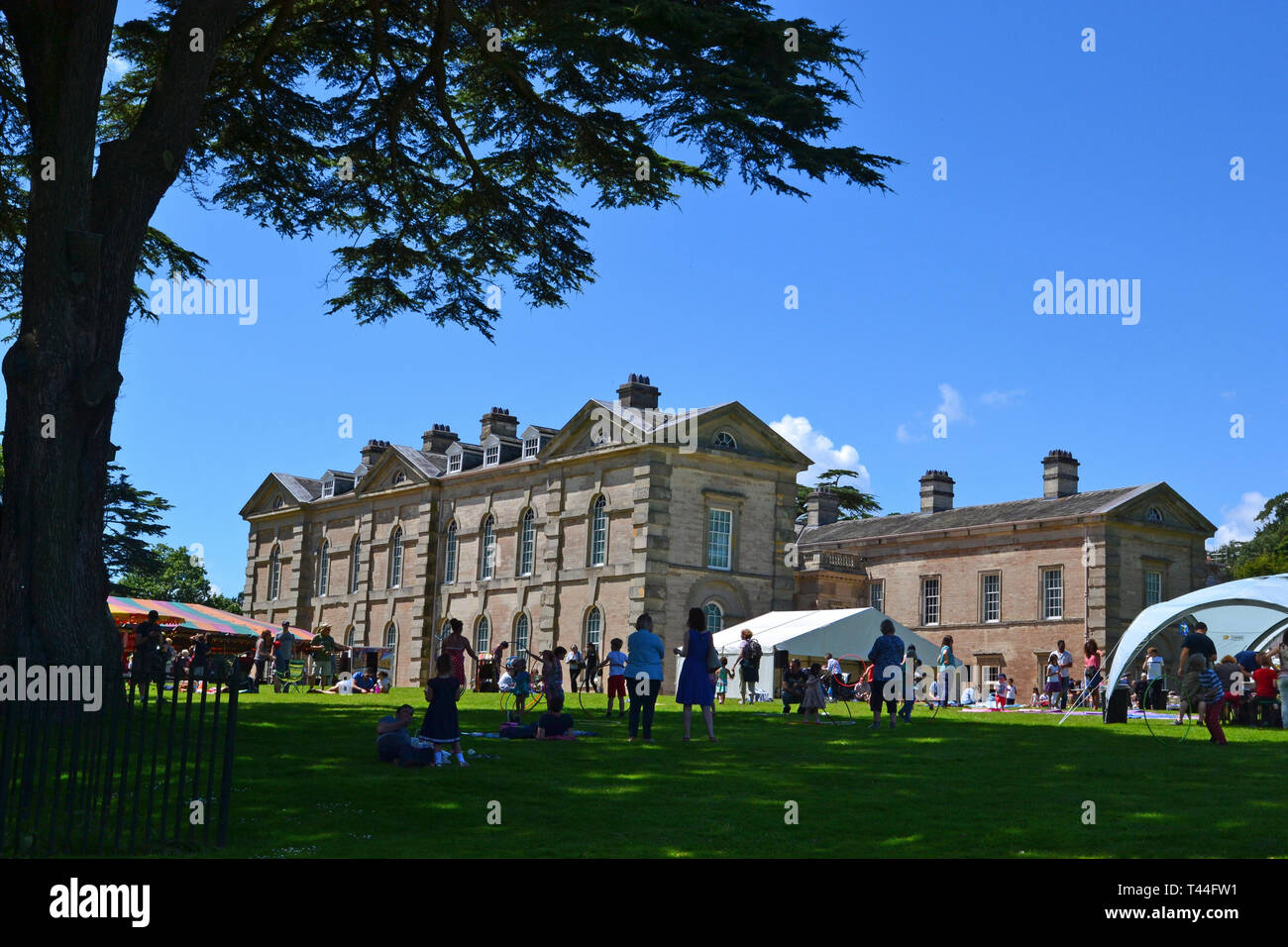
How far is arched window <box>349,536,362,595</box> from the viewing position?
61.4 metres

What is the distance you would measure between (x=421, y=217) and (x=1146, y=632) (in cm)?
1561

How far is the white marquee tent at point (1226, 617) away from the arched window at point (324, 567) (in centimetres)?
4196

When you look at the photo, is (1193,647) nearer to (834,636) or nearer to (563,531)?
(834,636)

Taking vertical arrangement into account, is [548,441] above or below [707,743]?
above

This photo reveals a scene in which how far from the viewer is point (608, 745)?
1659 cm

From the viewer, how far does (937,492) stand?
58.3 m

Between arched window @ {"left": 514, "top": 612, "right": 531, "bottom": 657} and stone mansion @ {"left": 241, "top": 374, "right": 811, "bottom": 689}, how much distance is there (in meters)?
0.07

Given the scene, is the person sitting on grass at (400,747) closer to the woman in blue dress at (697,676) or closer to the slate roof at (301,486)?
the woman in blue dress at (697,676)

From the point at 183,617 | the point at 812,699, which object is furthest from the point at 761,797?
the point at 183,617

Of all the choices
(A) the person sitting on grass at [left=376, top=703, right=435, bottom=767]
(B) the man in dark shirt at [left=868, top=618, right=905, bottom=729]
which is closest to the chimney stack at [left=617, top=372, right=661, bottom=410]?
(B) the man in dark shirt at [left=868, top=618, right=905, bottom=729]

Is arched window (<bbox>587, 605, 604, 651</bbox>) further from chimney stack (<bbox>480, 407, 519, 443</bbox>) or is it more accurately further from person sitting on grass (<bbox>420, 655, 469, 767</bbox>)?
person sitting on grass (<bbox>420, 655, 469, 767</bbox>)

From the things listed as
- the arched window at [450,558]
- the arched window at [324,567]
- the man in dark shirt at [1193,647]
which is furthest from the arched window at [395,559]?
the man in dark shirt at [1193,647]

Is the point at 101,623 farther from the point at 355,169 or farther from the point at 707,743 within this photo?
the point at 355,169
